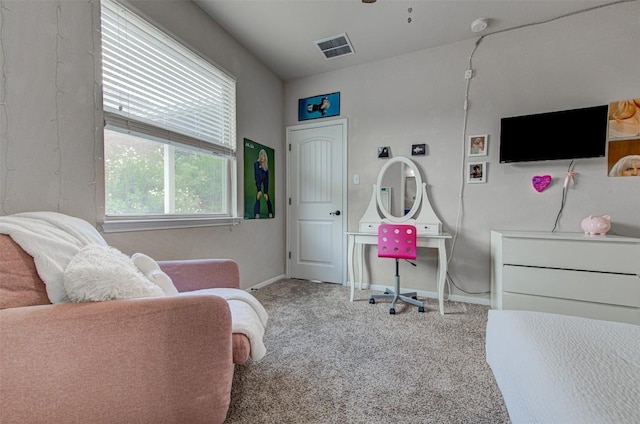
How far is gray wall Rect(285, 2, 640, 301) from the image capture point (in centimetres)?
220

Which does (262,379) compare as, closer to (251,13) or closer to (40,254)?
(40,254)

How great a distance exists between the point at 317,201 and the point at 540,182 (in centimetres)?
232

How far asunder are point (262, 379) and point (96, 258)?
1.00 meters

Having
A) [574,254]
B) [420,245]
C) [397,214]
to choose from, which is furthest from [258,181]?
[574,254]

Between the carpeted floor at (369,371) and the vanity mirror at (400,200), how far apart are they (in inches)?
36.7

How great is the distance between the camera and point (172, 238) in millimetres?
2008

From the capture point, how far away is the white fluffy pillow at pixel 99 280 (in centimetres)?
87

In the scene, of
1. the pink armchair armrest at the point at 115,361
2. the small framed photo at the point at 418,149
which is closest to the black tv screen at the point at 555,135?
the small framed photo at the point at 418,149

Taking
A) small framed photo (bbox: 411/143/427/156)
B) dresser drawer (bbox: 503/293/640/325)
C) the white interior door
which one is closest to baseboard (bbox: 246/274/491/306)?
the white interior door

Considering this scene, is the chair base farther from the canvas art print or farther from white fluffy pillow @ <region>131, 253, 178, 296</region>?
the canvas art print

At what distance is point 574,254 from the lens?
191cm

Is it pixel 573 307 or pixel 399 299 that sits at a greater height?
pixel 573 307

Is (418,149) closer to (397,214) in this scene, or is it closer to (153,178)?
(397,214)

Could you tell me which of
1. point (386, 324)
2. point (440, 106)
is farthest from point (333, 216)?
point (440, 106)
